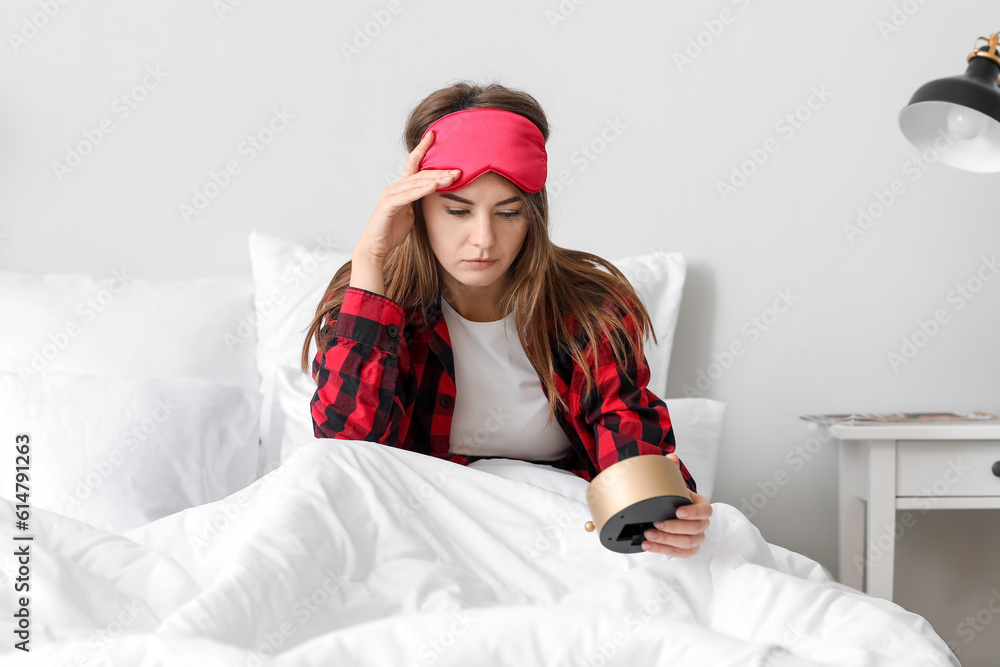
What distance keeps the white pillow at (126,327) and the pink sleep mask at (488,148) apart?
71cm

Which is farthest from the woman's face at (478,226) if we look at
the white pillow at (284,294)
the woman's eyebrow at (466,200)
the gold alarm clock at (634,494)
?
the white pillow at (284,294)

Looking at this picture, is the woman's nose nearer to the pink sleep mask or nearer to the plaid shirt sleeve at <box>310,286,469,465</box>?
the pink sleep mask

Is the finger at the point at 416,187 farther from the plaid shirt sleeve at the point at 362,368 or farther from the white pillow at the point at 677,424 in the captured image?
the white pillow at the point at 677,424

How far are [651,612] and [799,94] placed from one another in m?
1.45

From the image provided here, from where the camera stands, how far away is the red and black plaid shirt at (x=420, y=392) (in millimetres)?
1272

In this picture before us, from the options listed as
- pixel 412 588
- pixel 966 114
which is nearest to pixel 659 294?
pixel 966 114

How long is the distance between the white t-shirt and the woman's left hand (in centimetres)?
45

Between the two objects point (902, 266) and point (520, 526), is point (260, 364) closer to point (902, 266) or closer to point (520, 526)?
point (520, 526)

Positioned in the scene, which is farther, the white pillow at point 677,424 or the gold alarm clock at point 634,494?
the white pillow at point 677,424

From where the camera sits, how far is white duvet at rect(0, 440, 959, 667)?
0.67 meters

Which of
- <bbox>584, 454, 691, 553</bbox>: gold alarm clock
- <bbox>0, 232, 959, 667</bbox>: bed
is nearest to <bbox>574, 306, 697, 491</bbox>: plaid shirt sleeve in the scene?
<bbox>0, 232, 959, 667</bbox>: bed

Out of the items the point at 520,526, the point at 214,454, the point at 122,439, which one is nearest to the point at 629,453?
the point at 520,526

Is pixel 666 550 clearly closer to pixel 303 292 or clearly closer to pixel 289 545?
pixel 289 545

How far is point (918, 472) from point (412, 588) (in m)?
1.19
